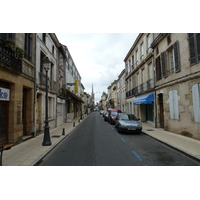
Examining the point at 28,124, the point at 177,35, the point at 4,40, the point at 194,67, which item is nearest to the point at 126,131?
the point at 194,67

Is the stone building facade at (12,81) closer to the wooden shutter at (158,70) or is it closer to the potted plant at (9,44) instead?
the potted plant at (9,44)

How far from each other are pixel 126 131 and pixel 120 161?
207 inches

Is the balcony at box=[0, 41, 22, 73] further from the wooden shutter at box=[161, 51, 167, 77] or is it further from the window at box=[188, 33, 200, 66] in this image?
the wooden shutter at box=[161, 51, 167, 77]

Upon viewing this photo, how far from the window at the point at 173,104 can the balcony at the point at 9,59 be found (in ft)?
32.6

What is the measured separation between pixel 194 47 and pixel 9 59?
9.90m

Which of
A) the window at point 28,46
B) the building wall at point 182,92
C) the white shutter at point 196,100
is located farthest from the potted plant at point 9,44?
the white shutter at point 196,100

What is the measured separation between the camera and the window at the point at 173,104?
9.27 meters

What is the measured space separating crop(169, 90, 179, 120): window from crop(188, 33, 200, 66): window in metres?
2.42

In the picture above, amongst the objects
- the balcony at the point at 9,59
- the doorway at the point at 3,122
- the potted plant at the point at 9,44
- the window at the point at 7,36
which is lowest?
the doorway at the point at 3,122

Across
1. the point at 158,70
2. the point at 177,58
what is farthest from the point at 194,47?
the point at 158,70

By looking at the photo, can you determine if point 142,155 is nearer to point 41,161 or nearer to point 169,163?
point 169,163

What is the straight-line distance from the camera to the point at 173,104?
9625 millimetres

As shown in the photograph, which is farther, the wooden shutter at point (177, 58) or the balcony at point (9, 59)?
the wooden shutter at point (177, 58)

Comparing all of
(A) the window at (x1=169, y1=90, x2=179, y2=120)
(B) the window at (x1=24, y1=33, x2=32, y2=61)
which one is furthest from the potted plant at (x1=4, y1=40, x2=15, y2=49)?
(A) the window at (x1=169, y1=90, x2=179, y2=120)
